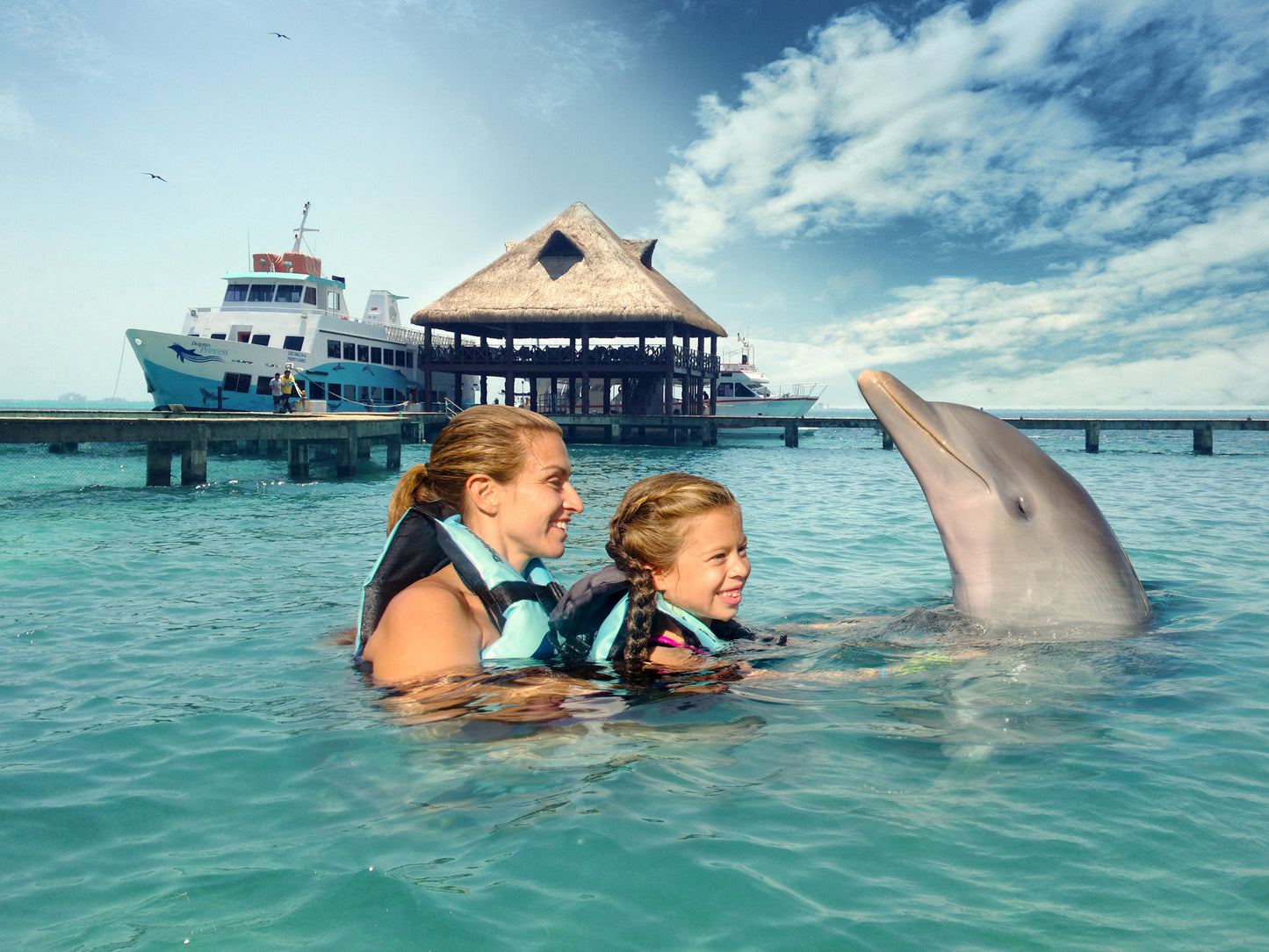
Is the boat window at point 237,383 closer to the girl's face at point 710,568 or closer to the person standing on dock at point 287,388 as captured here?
the person standing on dock at point 287,388

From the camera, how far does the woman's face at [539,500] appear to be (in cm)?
276

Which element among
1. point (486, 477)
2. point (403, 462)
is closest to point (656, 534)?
point (486, 477)

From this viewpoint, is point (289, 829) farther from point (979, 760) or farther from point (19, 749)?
point (979, 760)

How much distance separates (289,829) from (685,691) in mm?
1386

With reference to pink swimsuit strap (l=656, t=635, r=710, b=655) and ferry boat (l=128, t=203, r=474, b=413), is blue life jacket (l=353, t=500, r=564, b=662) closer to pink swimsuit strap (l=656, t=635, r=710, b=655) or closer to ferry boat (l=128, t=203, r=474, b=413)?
pink swimsuit strap (l=656, t=635, r=710, b=655)

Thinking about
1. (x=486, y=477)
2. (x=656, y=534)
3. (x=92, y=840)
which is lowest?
(x=92, y=840)

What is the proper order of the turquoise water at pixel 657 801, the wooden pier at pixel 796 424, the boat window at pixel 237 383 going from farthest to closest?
the boat window at pixel 237 383 < the wooden pier at pixel 796 424 < the turquoise water at pixel 657 801

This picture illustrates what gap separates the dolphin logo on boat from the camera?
27453 mm

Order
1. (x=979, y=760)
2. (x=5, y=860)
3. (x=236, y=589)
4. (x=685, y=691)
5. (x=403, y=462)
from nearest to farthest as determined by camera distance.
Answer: (x=5, y=860), (x=979, y=760), (x=685, y=691), (x=236, y=589), (x=403, y=462)

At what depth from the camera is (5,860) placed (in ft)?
6.53

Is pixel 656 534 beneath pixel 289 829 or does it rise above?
above

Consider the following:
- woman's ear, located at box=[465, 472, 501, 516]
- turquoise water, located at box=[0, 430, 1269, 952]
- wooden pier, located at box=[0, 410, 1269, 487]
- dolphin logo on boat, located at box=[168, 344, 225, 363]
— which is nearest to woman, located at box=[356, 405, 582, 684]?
Answer: woman's ear, located at box=[465, 472, 501, 516]

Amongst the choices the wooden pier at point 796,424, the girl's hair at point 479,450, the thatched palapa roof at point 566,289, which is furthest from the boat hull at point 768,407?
the girl's hair at point 479,450

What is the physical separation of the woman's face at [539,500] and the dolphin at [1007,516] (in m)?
1.50
